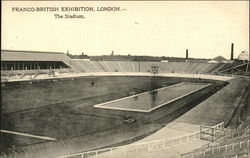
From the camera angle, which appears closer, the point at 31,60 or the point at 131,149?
the point at 131,149

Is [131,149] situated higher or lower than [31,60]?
lower

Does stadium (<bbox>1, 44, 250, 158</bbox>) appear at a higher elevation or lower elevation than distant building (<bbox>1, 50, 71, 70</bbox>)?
lower

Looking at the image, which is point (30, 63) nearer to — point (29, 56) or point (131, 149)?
point (29, 56)

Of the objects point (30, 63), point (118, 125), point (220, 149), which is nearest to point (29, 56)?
point (30, 63)

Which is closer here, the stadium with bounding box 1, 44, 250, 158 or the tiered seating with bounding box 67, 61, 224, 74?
the stadium with bounding box 1, 44, 250, 158

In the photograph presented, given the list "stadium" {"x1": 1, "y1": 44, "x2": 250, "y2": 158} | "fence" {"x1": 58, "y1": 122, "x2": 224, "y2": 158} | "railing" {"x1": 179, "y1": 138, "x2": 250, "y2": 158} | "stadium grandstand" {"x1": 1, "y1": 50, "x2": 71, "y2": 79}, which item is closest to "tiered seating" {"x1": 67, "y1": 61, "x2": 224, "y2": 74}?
"stadium grandstand" {"x1": 1, "y1": 50, "x2": 71, "y2": 79}

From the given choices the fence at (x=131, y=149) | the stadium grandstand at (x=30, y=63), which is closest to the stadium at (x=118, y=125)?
the fence at (x=131, y=149)

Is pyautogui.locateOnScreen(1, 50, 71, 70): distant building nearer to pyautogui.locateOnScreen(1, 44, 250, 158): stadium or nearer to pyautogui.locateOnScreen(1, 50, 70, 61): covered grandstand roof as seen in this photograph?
pyautogui.locateOnScreen(1, 50, 70, 61): covered grandstand roof

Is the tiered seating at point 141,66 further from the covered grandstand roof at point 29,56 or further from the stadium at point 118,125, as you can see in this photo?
the stadium at point 118,125
